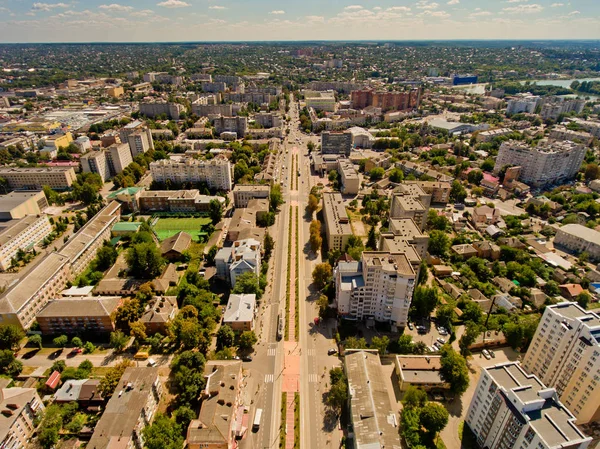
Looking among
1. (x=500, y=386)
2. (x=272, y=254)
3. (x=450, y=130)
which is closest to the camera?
(x=500, y=386)

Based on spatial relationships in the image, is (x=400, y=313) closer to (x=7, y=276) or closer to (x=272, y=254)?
(x=272, y=254)

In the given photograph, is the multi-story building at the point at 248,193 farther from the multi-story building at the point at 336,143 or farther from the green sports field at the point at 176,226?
the multi-story building at the point at 336,143

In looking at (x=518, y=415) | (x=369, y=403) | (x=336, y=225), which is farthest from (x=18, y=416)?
(x=336, y=225)

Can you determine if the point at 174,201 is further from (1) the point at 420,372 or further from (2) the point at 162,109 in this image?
(2) the point at 162,109

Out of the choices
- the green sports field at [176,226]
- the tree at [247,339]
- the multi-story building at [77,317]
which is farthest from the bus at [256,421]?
the green sports field at [176,226]

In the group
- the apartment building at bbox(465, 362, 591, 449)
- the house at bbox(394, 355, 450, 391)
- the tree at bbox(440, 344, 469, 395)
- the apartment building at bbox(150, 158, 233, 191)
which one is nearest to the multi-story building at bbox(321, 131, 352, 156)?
the apartment building at bbox(150, 158, 233, 191)

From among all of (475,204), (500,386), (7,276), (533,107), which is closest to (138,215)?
(7,276)
